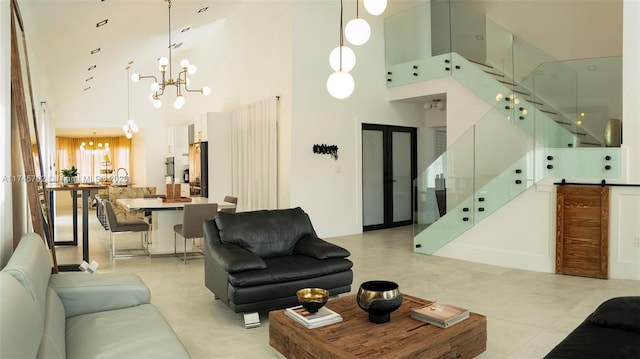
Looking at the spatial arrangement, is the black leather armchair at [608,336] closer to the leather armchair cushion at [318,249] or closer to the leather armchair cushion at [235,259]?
the leather armchair cushion at [318,249]

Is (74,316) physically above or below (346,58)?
below

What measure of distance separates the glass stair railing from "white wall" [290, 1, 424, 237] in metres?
1.40

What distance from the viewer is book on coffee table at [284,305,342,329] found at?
108 inches

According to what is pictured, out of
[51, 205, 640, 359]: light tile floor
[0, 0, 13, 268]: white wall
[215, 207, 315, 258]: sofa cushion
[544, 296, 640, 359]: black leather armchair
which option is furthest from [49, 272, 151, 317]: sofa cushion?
[544, 296, 640, 359]: black leather armchair

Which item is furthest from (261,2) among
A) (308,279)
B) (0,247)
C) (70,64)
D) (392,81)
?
(0,247)

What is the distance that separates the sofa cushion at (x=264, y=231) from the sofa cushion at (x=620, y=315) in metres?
2.64

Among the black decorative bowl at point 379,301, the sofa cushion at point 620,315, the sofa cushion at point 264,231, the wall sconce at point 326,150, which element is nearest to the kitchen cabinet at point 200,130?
the wall sconce at point 326,150

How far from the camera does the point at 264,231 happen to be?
4.30 m

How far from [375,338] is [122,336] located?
4.48 feet

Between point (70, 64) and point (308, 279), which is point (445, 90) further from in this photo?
point (70, 64)

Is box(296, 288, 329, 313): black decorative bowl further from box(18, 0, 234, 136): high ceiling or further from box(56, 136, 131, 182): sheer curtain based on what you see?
box(56, 136, 131, 182): sheer curtain

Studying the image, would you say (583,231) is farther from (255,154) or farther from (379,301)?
(255,154)

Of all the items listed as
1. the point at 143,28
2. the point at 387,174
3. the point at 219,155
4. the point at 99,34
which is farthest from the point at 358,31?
the point at 219,155

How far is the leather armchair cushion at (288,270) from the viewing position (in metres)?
3.58
